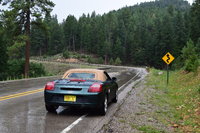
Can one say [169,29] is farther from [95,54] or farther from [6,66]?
[6,66]

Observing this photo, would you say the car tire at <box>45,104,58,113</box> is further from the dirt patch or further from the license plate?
the dirt patch

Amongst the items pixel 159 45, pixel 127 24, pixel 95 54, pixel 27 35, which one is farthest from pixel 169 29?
pixel 27 35

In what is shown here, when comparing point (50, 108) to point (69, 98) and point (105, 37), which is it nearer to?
point (69, 98)

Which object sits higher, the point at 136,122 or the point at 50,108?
the point at 50,108

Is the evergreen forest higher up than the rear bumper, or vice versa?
the evergreen forest

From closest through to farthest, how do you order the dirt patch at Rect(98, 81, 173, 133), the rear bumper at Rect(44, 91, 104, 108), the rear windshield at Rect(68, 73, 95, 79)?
1. the dirt patch at Rect(98, 81, 173, 133)
2. the rear bumper at Rect(44, 91, 104, 108)
3. the rear windshield at Rect(68, 73, 95, 79)

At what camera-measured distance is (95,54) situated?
112 m

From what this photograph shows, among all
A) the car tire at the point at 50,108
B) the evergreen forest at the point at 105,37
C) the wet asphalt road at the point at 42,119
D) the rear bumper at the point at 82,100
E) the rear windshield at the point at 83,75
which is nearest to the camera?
the wet asphalt road at the point at 42,119

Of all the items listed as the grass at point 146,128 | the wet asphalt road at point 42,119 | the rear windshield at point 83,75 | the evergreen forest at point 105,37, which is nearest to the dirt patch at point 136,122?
the grass at point 146,128

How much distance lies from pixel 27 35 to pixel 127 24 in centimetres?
10695

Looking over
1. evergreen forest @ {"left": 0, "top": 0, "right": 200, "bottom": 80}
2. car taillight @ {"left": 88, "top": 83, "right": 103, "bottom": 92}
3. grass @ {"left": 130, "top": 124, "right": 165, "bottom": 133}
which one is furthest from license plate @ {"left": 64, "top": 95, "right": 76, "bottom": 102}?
evergreen forest @ {"left": 0, "top": 0, "right": 200, "bottom": 80}

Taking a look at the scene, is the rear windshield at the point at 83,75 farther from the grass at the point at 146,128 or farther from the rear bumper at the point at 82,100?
the grass at the point at 146,128

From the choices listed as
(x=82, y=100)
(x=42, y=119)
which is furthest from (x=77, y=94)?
(x=42, y=119)

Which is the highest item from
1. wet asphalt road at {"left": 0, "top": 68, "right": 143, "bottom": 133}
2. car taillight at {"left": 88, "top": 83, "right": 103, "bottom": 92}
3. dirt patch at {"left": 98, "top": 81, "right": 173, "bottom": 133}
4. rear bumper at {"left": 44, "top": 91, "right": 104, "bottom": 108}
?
car taillight at {"left": 88, "top": 83, "right": 103, "bottom": 92}
